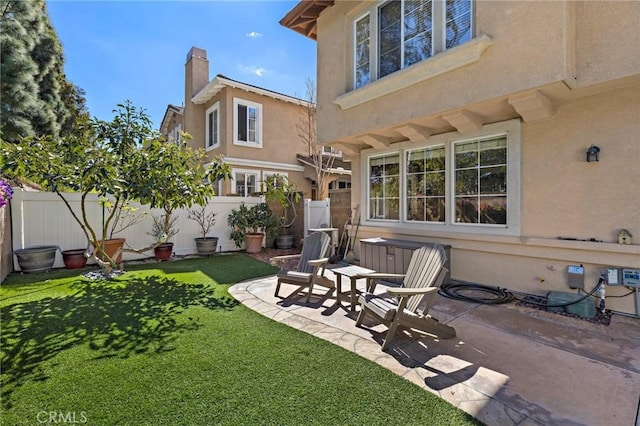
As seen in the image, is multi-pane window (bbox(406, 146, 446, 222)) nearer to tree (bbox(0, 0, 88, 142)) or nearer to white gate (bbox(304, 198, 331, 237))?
white gate (bbox(304, 198, 331, 237))

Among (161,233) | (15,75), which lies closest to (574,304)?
(161,233)

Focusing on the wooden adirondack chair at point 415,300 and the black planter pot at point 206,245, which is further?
the black planter pot at point 206,245

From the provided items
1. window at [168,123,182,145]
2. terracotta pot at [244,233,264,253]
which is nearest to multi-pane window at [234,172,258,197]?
terracotta pot at [244,233,264,253]

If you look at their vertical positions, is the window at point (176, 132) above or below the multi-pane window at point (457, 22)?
above

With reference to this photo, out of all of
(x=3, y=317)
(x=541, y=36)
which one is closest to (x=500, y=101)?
(x=541, y=36)

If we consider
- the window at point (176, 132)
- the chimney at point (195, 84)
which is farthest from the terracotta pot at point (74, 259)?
the window at point (176, 132)

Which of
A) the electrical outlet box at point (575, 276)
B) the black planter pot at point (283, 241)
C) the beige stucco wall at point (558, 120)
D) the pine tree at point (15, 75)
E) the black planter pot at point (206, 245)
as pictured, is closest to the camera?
the beige stucco wall at point (558, 120)

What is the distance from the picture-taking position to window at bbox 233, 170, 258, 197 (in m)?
14.2

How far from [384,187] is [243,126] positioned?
9004mm

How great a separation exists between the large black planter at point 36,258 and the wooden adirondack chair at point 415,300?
8.13 m

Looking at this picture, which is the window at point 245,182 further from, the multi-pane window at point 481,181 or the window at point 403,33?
the multi-pane window at point 481,181

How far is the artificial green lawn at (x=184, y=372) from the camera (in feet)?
8.12

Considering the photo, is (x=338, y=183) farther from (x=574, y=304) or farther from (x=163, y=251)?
(x=574, y=304)

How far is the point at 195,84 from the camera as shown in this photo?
50.7ft
